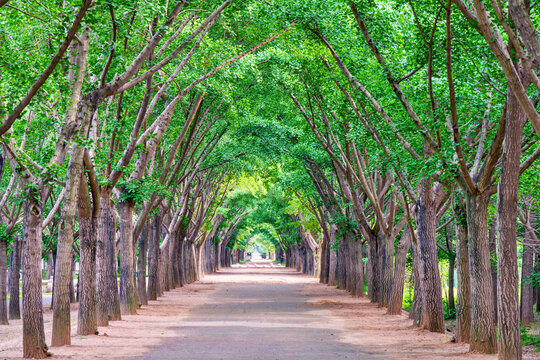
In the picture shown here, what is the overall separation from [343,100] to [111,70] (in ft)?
25.4

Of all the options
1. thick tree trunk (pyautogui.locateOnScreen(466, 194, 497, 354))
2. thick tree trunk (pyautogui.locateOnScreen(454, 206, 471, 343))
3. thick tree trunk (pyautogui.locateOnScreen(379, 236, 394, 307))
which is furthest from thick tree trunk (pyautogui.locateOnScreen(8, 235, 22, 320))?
thick tree trunk (pyautogui.locateOnScreen(466, 194, 497, 354))

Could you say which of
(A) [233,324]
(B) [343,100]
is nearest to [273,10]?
(B) [343,100]

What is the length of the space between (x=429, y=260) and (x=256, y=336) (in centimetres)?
473

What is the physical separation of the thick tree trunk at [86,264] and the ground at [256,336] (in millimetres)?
478

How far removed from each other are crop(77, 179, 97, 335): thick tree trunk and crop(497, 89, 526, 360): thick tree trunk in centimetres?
899

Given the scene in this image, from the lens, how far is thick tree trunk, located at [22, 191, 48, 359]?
40.9 feet

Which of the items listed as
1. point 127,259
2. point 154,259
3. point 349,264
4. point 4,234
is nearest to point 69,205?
point 127,259

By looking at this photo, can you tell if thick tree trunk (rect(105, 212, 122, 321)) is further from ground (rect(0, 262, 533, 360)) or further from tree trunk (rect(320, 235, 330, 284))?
tree trunk (rect(320, 235, 330, 284))

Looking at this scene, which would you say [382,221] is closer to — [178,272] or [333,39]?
[333,39]

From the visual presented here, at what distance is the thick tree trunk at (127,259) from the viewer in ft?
69.1

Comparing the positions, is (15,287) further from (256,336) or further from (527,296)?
(527,296)

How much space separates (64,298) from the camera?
13.8 m

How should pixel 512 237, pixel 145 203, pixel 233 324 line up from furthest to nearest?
pixel 145 203 < pixel 233 324 < pixel 512 237

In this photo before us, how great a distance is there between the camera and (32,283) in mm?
12570
